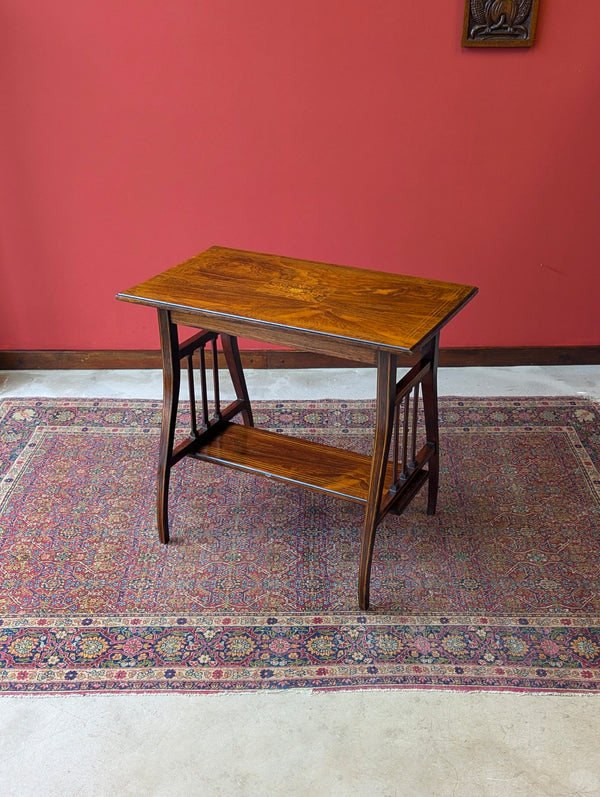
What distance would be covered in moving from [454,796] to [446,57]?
323cm

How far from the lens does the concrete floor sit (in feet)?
7.34

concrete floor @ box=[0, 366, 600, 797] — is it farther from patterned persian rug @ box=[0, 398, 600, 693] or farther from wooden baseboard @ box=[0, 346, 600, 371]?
wooden baseboard @ box=[0, 346, 600, 371]

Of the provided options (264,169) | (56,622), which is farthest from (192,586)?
(264,169)

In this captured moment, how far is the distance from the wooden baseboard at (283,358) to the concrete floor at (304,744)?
233cm

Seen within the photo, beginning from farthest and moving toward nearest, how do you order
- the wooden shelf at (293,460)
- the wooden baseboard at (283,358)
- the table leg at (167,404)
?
the wooden baseboard at (283,358)
the wooden shelf at (293,460)
the table leg at (167,404)

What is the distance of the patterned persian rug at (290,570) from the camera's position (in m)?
2.62

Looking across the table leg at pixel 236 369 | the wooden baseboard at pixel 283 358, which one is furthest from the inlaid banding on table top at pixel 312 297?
the wooden baseboard at pixel 283 358

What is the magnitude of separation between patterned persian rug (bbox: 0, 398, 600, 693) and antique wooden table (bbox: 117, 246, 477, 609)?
193mm

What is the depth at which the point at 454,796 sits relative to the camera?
7.20 ft

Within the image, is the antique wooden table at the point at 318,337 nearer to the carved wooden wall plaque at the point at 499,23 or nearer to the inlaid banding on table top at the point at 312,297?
the inlaid banding on table top at the point at 312,297

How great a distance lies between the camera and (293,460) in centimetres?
315

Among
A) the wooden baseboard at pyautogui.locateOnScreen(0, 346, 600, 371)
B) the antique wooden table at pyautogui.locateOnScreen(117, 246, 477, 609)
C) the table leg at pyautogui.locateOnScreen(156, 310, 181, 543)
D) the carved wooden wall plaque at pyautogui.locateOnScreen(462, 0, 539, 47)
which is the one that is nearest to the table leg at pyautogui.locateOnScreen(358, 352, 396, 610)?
the antique wooden table at pyautogui.locateOnScreen(117, 246, 477, 609)

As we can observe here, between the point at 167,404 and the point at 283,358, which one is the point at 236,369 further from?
the point at 283,358

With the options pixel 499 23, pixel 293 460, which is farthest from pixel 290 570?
pixel 499 23
